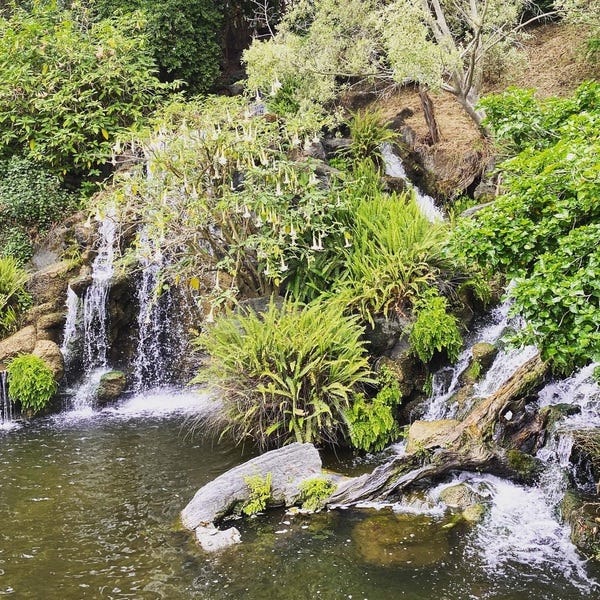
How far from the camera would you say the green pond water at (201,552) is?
5062 mm

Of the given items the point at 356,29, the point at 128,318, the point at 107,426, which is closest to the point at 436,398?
the point at 107,426

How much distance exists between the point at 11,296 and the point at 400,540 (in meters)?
8.77

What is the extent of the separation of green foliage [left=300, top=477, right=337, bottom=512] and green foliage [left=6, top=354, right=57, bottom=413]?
17.9 feet

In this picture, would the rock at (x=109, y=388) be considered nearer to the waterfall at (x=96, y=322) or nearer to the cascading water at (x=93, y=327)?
the cascading water at (x=93, y=327)

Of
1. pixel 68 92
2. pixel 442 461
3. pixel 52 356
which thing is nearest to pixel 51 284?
pixel 52 356

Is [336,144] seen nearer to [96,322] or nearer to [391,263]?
[391,263]

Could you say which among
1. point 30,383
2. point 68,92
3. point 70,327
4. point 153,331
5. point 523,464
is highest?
point 68,92

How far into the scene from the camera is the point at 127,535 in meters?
6.04

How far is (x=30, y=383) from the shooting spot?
9.80 metres

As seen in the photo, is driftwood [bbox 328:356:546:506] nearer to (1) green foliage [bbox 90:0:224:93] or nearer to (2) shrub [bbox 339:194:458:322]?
(2) shrub [bbox 339:194:458:322]

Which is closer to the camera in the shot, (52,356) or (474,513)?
(474,513)

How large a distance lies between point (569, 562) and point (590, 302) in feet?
7.61

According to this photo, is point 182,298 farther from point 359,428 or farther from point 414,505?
point 414,505

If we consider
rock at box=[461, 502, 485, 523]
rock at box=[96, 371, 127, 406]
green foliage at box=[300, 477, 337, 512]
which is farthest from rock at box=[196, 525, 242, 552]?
rock at box=[96, 371, 127, 406]
